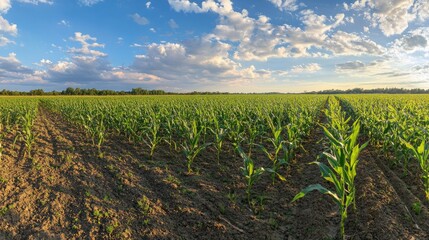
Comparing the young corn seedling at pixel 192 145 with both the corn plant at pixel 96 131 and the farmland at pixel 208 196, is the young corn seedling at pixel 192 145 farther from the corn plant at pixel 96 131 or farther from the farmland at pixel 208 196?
the corn plant at pixel 96 131

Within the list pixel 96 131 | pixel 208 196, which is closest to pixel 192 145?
pixel 208 196

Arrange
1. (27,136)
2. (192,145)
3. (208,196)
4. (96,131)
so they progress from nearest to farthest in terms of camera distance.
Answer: (208,196)
(192,145)
(27,136)
(96,131)

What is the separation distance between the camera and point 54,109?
74.4 feet

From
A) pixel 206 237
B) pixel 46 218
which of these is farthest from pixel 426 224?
pixel 46 218

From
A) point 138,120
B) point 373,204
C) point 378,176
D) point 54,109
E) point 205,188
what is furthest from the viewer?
point 54,109

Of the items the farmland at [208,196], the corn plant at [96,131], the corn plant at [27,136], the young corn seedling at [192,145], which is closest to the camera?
the farmland at [208,196]

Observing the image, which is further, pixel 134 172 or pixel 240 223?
pixel 134 172

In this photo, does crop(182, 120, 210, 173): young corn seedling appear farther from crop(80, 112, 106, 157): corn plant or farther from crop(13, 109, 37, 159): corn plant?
crop(13, 109, 37, 159): corn plant

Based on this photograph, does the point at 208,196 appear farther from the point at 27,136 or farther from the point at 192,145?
the point at 27,136

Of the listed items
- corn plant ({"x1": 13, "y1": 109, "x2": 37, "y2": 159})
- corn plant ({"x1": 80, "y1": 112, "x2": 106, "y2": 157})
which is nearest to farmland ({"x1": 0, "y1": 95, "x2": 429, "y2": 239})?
corn plant ({"x1": 13, "y1": 109, "x2": 37, "y2": 159})

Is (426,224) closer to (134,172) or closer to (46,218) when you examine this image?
(134,172)

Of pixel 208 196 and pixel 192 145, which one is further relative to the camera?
pixel 192 145

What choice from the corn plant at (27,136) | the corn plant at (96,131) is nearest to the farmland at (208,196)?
the corn plant at (27,136)

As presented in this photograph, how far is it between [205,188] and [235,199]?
73 cm
